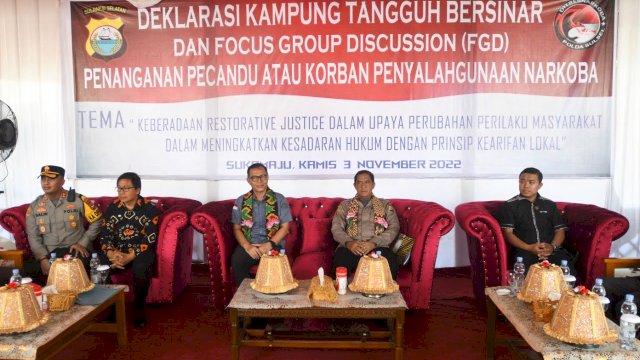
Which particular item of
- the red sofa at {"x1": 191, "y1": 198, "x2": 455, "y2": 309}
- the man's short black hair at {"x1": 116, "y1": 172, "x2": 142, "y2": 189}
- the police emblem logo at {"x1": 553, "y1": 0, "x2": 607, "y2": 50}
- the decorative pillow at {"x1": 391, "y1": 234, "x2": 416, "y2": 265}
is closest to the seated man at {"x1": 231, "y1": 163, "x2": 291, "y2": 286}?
the red sofa at {"x1": 191, "y1": 198, "x2": 455, "y2": 309}

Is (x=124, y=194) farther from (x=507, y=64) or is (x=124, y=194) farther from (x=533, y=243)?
(x=507, y=64)

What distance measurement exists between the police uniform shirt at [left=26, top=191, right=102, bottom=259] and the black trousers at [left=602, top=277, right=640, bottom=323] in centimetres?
326

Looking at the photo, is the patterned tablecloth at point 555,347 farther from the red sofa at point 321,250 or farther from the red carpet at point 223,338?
the red sofa at point 321,250

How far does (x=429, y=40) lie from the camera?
4.25 m

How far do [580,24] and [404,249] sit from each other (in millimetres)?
2519

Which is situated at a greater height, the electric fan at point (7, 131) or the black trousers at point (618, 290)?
the electric fan at point (7, 131)

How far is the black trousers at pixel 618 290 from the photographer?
268 cm

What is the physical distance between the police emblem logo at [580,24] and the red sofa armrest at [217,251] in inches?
126

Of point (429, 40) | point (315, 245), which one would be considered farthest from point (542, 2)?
point (315, 245)

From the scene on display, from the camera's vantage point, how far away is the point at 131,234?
11.2 feet

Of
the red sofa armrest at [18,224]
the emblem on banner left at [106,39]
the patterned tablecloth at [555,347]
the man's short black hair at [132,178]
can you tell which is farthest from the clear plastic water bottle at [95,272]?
the patterned tablecloth at [555,347]

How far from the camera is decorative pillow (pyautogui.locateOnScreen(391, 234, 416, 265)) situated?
3.36 meters

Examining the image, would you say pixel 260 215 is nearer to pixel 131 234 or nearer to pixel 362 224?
pixel 362 224

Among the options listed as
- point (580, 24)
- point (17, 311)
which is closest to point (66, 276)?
point (17, 311)
